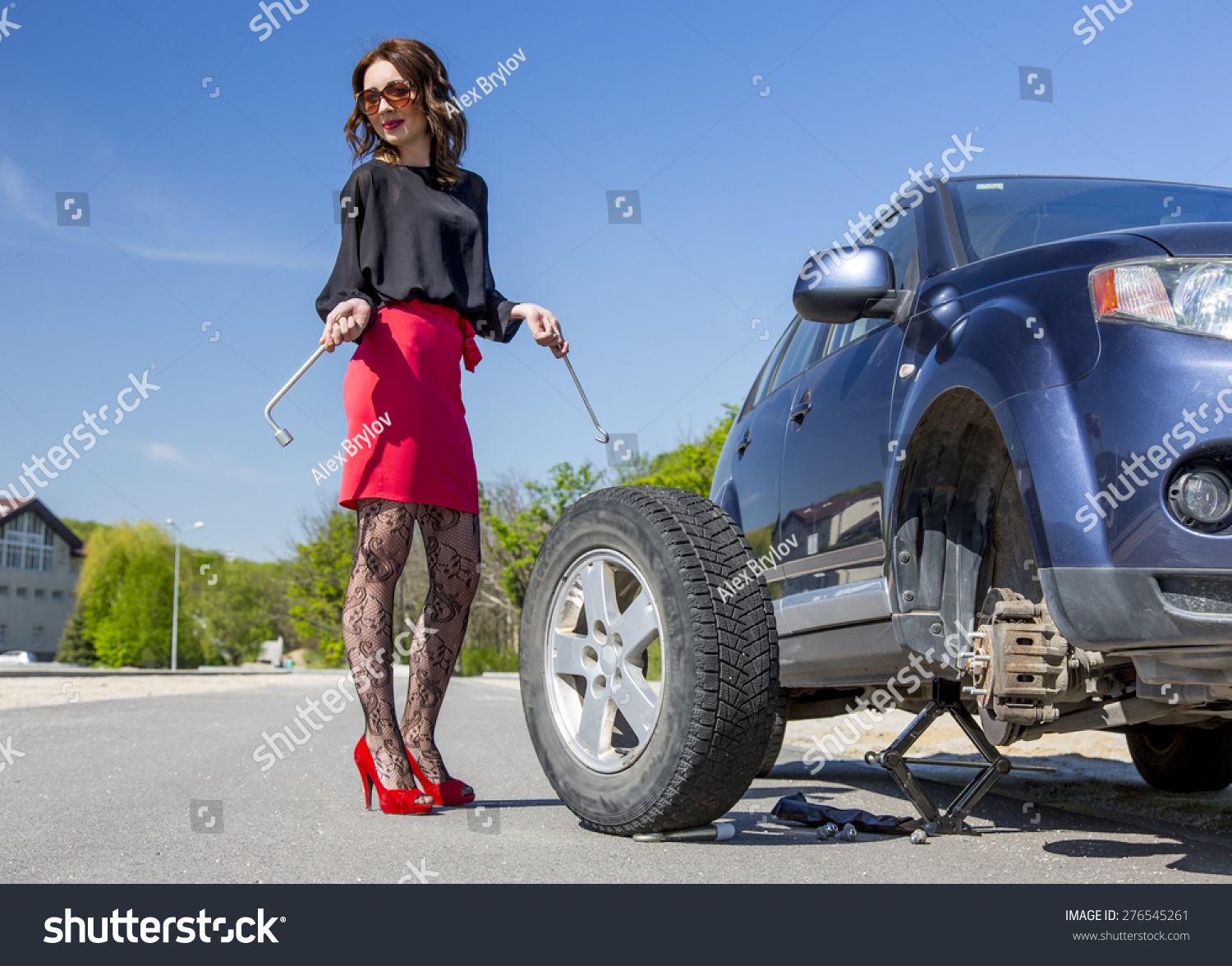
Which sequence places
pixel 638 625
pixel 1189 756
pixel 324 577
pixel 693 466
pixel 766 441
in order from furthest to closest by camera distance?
pixel 324 577
pixel 693 466
pixel 1189 756
pixel 766 441
pixel 638 625

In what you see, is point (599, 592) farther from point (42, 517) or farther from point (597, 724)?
point (42, 517)

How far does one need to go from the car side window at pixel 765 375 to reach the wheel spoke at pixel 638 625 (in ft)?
6.70

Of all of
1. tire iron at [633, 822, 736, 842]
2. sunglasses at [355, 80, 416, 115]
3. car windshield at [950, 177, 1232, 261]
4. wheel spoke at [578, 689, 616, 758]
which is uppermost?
sunglasses at [355, 80, 416, 115]

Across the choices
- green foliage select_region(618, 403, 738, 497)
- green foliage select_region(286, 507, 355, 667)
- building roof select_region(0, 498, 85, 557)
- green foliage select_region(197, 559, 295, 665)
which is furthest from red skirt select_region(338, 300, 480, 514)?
building roof select_region(0, 498, 85, 557)

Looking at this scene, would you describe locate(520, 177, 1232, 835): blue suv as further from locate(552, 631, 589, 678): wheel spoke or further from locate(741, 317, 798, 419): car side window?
locate(741, 317, 798, 419): car side window

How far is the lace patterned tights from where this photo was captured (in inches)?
129

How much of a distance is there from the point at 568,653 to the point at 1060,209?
2.14m

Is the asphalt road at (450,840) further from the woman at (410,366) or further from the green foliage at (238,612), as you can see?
the green foliage at (238,612)

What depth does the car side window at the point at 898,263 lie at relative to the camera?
3465 mm

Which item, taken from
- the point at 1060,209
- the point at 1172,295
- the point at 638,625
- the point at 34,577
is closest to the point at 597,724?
the point at 638,625

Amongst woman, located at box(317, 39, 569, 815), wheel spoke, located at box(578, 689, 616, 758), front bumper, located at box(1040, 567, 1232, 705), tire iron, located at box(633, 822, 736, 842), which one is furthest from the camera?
woman, located at box(317, 39, 569, 815)

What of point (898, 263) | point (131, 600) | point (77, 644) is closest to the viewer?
point (898, 263)

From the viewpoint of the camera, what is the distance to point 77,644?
55.8 meters
